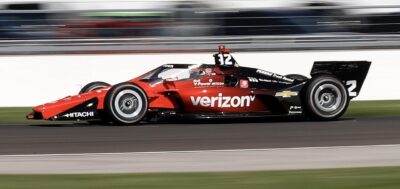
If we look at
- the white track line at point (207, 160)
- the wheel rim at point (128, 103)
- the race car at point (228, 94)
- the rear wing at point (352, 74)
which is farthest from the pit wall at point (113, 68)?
the white track line at point (207, 160)

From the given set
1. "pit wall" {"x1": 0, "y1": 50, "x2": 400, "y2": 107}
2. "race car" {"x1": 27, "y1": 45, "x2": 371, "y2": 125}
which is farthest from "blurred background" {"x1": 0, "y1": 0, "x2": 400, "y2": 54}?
"race car" {"x1": 27, "y1": 45, "x2": 371, "y2": 125}

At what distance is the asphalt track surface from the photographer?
10395mm

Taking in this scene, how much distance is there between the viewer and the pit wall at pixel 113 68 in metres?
17.0

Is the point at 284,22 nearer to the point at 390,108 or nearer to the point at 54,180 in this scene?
the point at 390,108

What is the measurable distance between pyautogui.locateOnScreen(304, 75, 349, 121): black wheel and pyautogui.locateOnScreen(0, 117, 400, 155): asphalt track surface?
0.65ft

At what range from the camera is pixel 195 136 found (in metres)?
11.5

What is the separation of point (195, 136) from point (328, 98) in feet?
9.71

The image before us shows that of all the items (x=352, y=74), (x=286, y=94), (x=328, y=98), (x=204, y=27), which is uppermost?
(x=204, y=27)

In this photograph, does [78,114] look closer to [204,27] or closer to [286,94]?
[286,94]

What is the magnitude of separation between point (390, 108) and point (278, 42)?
2994 mm

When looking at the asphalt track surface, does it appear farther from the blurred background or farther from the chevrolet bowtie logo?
the blurred background

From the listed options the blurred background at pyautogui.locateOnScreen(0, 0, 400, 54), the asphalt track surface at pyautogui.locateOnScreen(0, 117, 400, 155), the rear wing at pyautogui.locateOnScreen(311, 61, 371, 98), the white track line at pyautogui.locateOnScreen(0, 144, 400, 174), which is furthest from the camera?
the blurred background at pyautogui.locateOnScreen(0, 0, 400, 54)

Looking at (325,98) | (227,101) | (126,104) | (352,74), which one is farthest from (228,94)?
(352,74)

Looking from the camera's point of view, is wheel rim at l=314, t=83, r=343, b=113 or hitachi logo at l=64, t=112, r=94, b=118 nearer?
hitachi logo at l=64, t=112, r=94, b=118
